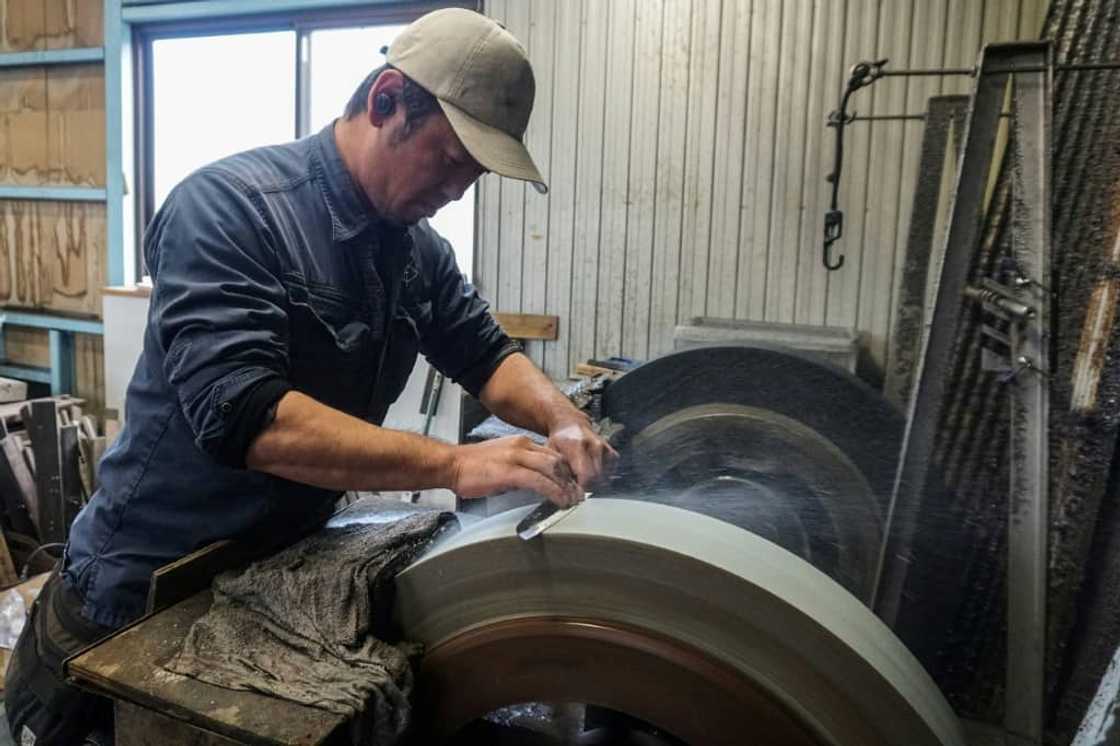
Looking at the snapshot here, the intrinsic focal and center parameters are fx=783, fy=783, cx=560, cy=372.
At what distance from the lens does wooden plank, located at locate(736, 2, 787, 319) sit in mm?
3295

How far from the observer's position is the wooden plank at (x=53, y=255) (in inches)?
179

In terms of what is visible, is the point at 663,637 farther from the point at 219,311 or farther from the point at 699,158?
the point at 699,158

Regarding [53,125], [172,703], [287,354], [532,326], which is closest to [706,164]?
[532,326]

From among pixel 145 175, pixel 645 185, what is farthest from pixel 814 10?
pixel 145 175

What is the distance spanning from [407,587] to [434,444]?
0.21 meters

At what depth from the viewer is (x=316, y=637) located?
3.29 ft

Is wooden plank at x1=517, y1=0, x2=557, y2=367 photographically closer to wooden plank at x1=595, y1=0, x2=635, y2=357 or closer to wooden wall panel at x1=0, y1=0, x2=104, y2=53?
wooden plank at x1=595, y1=0, x2=635, y2=357

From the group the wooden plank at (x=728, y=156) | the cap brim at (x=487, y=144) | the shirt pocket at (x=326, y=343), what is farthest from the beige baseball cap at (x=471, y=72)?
the wooden plank at (x=728, y=156)

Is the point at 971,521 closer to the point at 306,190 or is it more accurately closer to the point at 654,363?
the point at 654,363

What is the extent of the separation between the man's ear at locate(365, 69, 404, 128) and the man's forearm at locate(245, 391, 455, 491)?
19.5 inches

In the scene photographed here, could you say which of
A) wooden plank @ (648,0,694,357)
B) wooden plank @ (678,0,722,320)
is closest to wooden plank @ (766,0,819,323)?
wooden plank @ (678,0,722,320)

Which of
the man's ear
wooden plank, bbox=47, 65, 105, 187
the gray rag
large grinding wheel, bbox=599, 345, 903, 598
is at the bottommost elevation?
large grinding wheel, bbox=599, 345, 903, 598

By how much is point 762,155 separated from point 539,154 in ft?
3.37

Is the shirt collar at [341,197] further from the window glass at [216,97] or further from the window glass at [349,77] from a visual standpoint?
the window glass at [216,97]
